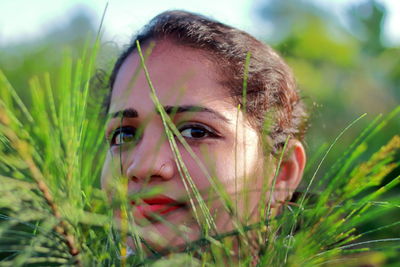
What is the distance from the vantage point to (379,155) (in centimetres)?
37

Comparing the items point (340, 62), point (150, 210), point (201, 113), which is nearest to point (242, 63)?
point (201, 113)

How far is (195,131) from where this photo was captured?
95 centimetres

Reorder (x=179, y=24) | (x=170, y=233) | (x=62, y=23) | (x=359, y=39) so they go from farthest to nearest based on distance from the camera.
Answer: (x=62, y=23), (x=359, y=39), (x=179, y=24), (x=170, y=233)

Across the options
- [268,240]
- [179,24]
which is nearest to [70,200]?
[268,240]

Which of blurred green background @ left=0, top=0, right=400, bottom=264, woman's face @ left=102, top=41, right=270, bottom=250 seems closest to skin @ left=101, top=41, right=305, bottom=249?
woman's face @ left=102, top=41, right=270, bottom=250

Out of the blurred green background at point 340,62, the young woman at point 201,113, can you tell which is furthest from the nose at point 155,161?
the blurred green background at point 340,62

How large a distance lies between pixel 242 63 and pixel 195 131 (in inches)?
9.3

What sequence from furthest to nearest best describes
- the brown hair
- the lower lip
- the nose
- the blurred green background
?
1. the blurred green background
2. the brown hair
3. the nose
4. the lower lip

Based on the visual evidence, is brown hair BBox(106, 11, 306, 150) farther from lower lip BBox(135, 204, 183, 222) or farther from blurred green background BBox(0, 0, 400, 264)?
blurred green background BBox(0, 0, 400, 264)

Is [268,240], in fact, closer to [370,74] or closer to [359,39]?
[370,74]

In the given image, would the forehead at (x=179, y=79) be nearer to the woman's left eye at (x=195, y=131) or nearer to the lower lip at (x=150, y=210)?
the woman's left eye at (x=195, y=131)

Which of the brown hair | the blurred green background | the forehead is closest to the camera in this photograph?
the forehead

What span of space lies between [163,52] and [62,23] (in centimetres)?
2788

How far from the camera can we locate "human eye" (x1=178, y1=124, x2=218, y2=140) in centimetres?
94
